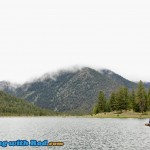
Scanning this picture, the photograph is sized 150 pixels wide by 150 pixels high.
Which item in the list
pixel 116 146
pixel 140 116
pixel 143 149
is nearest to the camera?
pixel 143 149

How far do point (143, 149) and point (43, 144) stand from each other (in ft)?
70.2

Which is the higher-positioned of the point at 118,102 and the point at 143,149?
the point at 118,102

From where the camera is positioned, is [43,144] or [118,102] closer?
[43,144]

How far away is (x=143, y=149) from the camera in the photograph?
59344 mm

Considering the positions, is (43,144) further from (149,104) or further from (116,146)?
(149,104)

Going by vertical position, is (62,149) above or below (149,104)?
below

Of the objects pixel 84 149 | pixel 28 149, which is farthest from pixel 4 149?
pixel 84 149

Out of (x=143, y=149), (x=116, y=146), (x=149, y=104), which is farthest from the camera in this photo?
(x=149, y=104)

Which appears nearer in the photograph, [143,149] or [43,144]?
[143,149]

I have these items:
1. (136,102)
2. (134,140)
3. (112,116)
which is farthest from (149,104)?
(134,140)

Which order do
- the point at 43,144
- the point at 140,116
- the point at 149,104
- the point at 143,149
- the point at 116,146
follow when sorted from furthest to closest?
1. the point at 149,104
2. the point at 140,116
3. the point at 43,144
4. the point at 116,146
5. the point at 143,149

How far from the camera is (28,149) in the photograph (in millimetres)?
61812

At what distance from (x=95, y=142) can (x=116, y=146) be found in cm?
840

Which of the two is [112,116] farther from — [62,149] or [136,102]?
[62,149]
